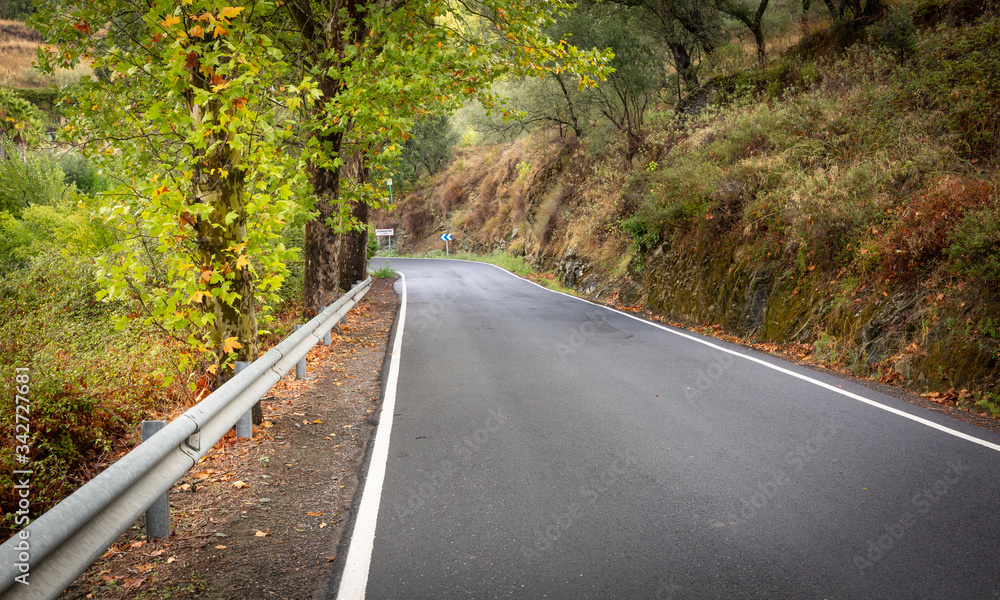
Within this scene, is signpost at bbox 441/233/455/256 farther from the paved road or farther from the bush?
the paved road

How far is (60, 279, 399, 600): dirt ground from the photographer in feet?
10.3

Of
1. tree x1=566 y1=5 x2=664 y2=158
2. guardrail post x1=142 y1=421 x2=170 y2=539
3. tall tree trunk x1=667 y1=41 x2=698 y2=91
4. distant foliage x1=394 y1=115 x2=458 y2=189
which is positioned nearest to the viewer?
guardrail post x1=142 y1=421 x2=170 y2=539

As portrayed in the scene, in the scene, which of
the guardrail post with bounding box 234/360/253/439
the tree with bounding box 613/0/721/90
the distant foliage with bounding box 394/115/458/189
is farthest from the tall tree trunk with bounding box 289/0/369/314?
the distant foliage with bounding box 394/115/458/189

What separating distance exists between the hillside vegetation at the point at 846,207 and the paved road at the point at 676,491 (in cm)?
159

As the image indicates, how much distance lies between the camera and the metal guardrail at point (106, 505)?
220cm

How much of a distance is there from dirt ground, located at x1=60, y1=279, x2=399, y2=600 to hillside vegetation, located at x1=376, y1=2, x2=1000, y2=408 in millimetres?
6830

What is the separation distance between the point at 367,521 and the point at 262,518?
75cm

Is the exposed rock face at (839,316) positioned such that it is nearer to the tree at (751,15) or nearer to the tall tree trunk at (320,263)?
the tall tree trunk at (320,263)

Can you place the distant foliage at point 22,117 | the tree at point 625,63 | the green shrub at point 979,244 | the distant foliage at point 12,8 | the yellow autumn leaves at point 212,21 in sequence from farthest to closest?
the distant foliage at point 12,8 < the tree at point 625,63 < the green shrub at point 979,244 < the distant foliage at point 22,117 < the yellow autumn leaves at point 212,21

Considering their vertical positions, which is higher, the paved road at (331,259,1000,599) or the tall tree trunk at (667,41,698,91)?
the tall tree trunk at (667,41,698,91)

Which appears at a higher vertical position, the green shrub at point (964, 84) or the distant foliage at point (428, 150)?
the distant foliage at point (428, 150)

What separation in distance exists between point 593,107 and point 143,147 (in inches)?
911

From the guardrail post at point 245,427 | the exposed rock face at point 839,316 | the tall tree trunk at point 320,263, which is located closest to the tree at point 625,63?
the exposed rock face at point 839,316

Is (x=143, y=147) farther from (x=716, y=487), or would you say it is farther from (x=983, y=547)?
(x=983, y=547)
